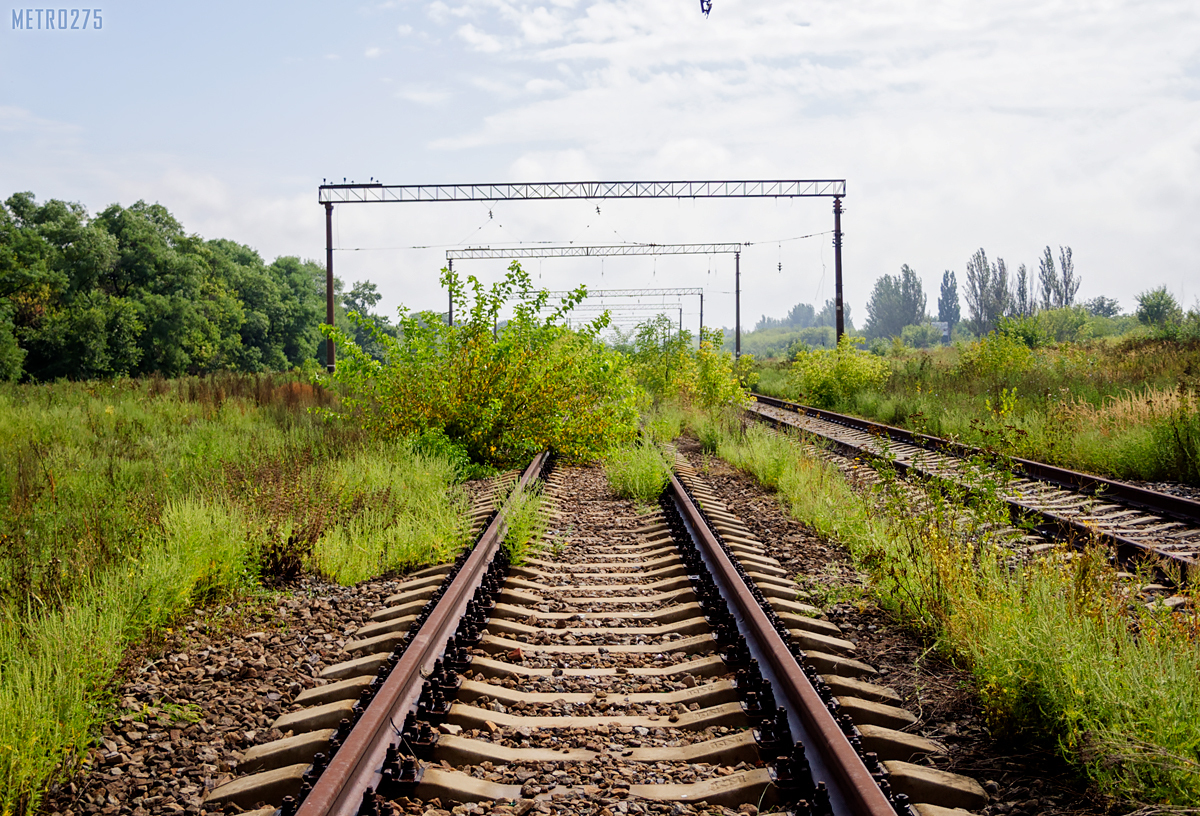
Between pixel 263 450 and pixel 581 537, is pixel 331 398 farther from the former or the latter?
pixel 581 537

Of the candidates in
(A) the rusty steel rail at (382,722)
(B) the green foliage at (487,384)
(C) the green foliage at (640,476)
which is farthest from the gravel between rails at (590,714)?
(B) the green foliage at (487,384)

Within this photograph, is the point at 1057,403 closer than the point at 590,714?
No

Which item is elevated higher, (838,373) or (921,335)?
(921,335)

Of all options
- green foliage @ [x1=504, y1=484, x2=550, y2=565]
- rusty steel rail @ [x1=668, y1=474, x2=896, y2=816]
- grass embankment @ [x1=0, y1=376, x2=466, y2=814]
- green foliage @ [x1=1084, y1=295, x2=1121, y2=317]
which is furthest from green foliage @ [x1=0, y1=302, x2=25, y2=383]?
green foliage @ [x1=1084, y1=295, x2=1121, y2=317]

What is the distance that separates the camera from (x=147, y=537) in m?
4.66

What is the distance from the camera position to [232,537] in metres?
4.77

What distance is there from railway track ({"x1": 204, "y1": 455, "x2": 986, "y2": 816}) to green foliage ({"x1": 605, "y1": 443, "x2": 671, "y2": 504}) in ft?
9.58

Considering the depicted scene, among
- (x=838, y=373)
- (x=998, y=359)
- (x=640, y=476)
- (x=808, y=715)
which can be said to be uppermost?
(x=998, y=359)

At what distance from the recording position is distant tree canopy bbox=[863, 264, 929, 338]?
16425cm

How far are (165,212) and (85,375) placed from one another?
2803 centimetres

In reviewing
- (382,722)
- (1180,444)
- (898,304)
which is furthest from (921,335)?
(382,722)

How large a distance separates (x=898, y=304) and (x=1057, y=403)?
550ft

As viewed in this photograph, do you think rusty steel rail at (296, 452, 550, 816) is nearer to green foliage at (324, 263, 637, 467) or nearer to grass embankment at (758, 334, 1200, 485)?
grass embankment at (758, 334, 1200, 485)

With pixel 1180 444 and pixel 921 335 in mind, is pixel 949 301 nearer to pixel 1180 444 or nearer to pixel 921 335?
pixel 921 335
